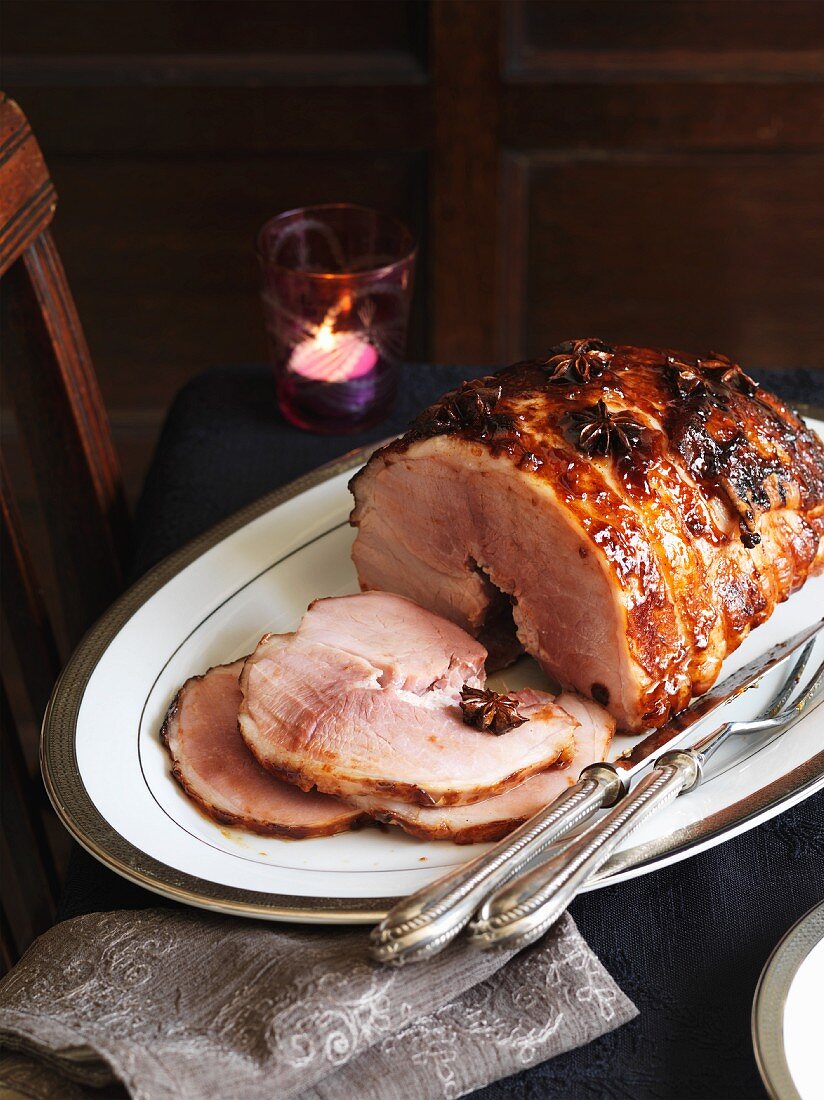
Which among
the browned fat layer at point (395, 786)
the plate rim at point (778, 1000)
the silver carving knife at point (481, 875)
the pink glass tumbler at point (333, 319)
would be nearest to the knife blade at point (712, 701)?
the silver carving knife at point (481, 875)

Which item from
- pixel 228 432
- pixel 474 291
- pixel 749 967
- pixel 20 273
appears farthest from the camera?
pixel 474 291

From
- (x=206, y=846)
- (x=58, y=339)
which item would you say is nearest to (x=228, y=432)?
(x=58, y=339)

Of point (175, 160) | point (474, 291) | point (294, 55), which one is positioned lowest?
point (474, 291)

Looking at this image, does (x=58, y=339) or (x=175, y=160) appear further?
(x=175, y=160)

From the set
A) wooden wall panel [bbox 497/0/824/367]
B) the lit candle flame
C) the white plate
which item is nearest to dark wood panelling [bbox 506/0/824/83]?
wooden wall panel [bbox 497/0/824/367]

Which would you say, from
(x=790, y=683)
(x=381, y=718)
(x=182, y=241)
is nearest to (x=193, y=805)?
(x=381, y=718)

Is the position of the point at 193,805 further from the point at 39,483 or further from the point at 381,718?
the point at 39,483

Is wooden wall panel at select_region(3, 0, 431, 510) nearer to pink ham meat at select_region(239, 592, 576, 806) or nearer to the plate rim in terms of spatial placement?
pink ham meat at select_region(239, 592, 576, 806)

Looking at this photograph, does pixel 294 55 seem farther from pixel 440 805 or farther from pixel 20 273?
pixel 440 805
